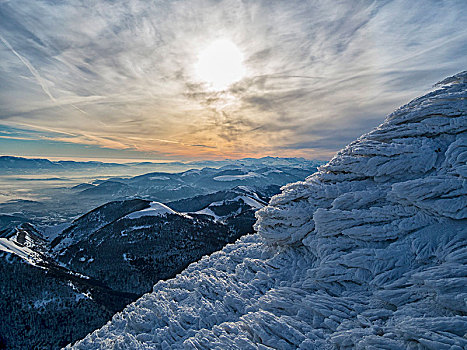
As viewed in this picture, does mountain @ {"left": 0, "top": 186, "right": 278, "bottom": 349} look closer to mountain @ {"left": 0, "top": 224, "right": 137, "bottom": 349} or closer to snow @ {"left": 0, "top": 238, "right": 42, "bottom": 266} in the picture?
mountain @ {"left": 0, "top": 224, "right": 137, "bottom": 349}

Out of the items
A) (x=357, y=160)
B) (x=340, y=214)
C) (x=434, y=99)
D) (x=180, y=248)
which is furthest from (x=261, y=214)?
(x=180, y=248)

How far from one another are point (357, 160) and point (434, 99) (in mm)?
6459

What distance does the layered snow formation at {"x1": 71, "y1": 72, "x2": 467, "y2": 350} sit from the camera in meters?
9.19

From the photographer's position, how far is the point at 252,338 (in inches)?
443

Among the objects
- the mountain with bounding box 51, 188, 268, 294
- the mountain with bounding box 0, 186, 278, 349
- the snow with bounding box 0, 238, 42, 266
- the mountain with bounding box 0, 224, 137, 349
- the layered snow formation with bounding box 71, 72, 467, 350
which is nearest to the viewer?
the layered snow formation with bounding box 71, 72, 467, 350

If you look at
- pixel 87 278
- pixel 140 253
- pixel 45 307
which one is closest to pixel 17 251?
pixel 87 278

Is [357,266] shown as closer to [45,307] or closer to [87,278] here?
[45,307]

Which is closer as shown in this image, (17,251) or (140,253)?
(17,251)

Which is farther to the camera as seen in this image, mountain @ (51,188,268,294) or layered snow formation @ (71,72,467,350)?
mountain @ (51,188,268,294)

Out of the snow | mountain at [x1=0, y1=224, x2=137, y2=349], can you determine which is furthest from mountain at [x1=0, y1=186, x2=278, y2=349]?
the snow

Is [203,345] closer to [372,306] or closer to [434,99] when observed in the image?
[372,306]

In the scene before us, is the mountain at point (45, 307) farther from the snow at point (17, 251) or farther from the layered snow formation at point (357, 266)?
the layered snow formation at point (357, 266)

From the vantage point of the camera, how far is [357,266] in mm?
12219

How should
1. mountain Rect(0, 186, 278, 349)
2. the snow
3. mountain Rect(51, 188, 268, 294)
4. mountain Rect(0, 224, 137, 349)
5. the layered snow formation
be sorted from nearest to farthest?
1. the layered snow formation
2. mountain Rect(0, 224, 137, 349)
3. mountain Rect(0, 186, 278, 349)
4. the snow
5. mountain Rect(51, 188, 268, 294)
